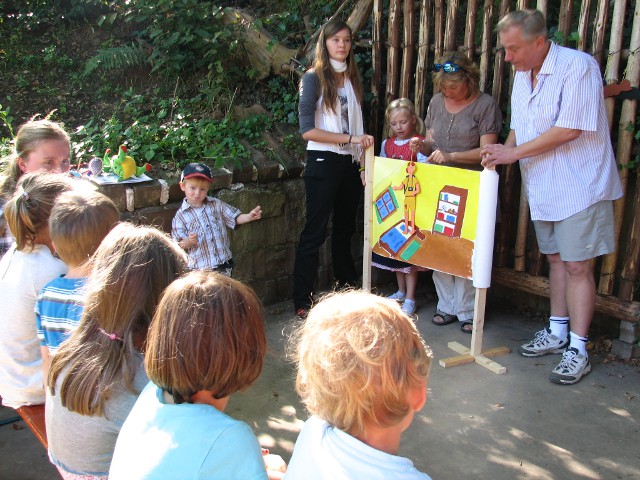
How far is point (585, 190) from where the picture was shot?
150 inches

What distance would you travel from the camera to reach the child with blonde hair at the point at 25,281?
2529mm

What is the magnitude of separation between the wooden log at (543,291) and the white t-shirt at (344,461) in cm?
319

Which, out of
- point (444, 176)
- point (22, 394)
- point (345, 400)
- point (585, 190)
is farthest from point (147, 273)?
point (585, 190)

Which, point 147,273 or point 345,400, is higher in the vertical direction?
point 147,273

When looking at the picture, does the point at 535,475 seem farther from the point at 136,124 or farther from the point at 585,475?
the point at 136,124

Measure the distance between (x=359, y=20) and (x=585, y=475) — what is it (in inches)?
158

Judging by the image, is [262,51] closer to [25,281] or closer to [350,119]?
[350,119]

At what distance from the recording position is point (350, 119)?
15.5 ft

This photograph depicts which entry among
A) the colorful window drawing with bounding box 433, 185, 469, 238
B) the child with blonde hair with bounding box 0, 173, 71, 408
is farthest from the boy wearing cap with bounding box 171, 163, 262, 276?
the child with blonde hair with bounding box 0, 173, 71, 408

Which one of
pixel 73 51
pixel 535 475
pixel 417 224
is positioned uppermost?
pixel 73 51

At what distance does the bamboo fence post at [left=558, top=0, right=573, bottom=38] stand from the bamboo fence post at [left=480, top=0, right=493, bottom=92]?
50 cm

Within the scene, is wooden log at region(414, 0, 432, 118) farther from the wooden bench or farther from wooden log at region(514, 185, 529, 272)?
the wooden bench

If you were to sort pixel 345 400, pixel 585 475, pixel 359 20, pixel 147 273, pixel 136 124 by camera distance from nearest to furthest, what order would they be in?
pixel 345 400 < pixel 147 273 < pixel 585 475 < pixel 136 124 < pixel 359 20

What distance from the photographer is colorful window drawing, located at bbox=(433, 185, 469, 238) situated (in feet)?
13.2
